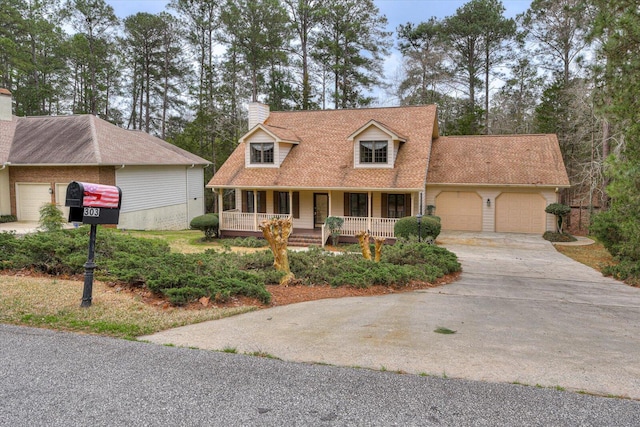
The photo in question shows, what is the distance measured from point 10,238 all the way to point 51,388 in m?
7.67

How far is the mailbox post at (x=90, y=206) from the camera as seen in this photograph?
6617 millimetres

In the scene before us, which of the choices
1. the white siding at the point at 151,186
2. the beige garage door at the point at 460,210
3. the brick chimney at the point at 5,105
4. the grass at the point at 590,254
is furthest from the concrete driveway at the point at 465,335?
the brick chimney at the point at 5,105

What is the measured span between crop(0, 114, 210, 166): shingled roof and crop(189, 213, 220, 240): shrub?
4.11 metres

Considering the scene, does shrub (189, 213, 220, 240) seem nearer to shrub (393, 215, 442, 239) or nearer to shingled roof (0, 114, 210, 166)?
shingled roof (0, 114, 210, 166)

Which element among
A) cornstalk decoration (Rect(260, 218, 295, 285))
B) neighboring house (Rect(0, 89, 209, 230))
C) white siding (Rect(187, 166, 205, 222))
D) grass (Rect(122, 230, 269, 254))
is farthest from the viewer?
white siding (Rect(187, 166, 205, 222))

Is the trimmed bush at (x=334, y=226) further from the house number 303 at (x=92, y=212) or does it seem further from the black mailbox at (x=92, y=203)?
the house number 303 at (x=92, y=212)

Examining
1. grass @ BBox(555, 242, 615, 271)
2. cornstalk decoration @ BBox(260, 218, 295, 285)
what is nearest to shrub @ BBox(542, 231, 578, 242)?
grass @ BBox(555, 242, 615, 271)

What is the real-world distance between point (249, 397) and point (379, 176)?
16.4 metres

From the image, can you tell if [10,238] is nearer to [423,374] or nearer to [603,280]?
[423,374]

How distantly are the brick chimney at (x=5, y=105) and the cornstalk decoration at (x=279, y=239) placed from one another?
21.6m

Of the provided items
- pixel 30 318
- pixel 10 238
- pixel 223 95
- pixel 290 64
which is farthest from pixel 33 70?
pixel 30 318

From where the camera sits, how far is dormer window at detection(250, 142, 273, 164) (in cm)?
2188

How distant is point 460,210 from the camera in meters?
23.0

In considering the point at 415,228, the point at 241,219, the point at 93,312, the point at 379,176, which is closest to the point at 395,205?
the point at 379,176
